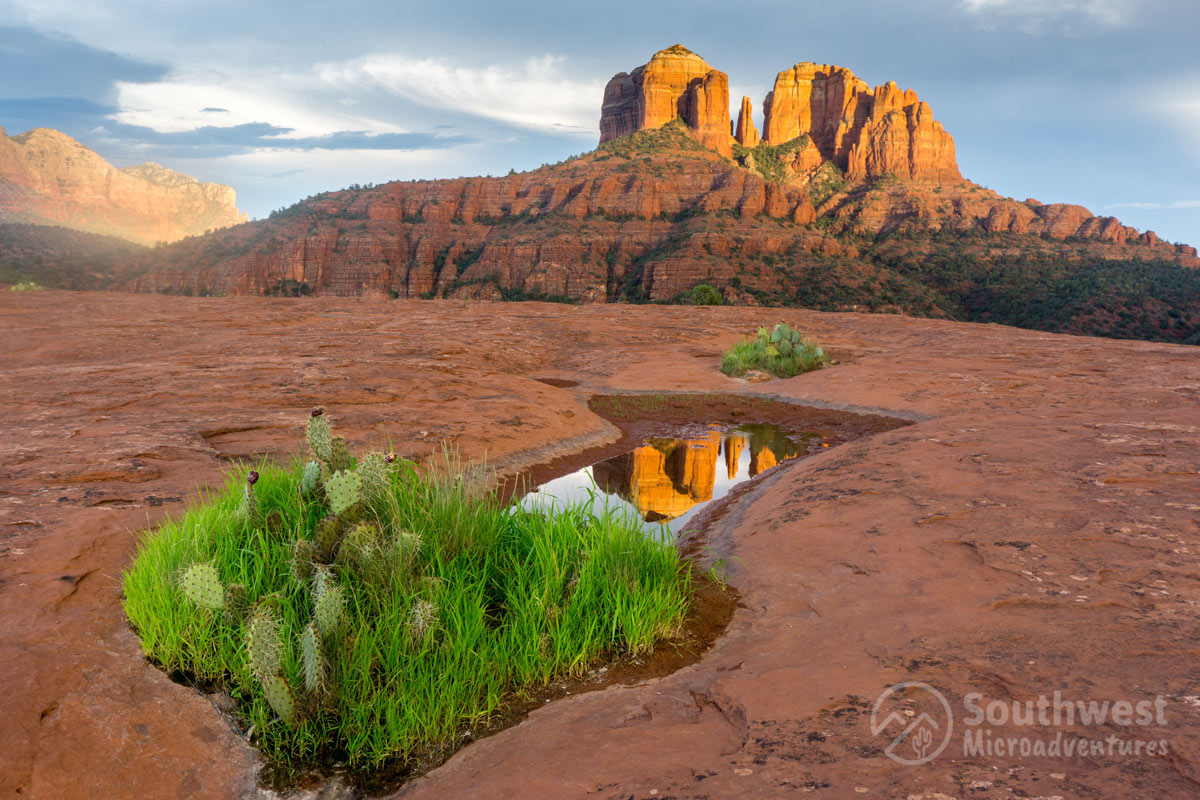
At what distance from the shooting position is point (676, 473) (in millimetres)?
8844

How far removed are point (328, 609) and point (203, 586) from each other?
0.67 m

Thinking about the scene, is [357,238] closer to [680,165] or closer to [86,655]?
[680,165]

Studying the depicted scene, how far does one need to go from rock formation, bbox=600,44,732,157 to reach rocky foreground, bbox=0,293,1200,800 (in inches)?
4818

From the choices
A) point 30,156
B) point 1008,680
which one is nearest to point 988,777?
point 1008,680

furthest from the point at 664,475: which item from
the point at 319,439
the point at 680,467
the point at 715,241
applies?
the point at 715,241

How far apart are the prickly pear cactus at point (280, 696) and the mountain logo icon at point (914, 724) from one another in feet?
8.70

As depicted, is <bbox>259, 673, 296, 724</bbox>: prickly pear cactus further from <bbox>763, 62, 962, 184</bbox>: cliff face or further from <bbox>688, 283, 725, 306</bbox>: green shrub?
<bbox>763, 62, 962, 184</bbox>: cliff face

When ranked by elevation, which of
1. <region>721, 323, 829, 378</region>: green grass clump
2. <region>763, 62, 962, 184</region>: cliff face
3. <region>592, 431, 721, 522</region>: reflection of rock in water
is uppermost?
<region>763, 62, 962, 184</region>: cliff face

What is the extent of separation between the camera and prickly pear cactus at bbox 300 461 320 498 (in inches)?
180

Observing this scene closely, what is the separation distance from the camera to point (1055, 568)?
13.5 ft

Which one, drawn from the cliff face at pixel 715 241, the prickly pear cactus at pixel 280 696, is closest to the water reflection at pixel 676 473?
the prickly pear cactus at pixel 280 696

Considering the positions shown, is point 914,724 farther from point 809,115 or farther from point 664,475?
point 809,115

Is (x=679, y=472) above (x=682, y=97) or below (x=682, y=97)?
below

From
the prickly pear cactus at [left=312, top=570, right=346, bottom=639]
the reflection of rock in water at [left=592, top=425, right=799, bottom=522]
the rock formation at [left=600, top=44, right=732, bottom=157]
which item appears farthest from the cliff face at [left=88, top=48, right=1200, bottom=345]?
the prickly pear cactus at [left=312, top=570, right=346, bottom=639]
